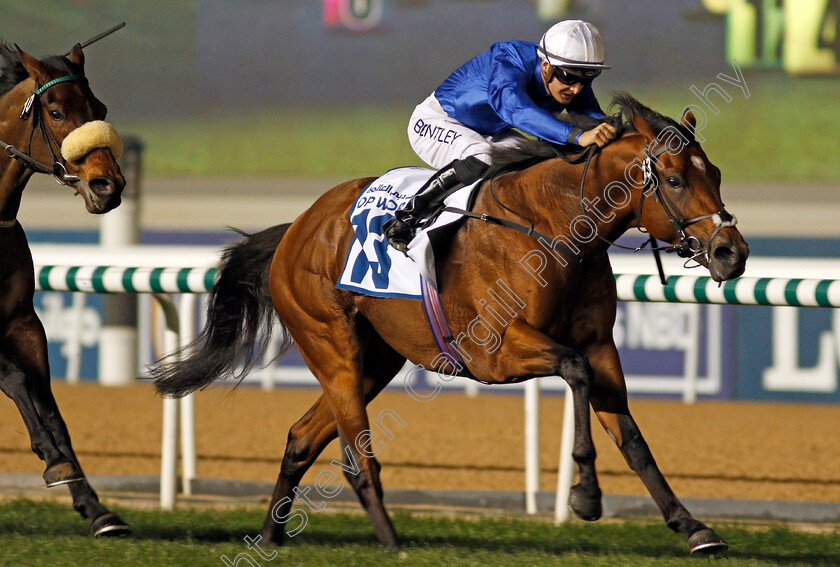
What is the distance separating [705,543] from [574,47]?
1.52m

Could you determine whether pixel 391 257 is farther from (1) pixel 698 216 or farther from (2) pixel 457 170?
(1) pixel 698 216

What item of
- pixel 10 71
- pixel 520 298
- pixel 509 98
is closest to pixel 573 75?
pixel 509 98

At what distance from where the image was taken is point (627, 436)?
11.8ft

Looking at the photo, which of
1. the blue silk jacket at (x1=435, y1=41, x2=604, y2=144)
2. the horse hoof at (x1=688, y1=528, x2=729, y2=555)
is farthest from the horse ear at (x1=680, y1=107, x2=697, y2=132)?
the horse hoof at (x1=688, y1=528, x2=729, y2=555)

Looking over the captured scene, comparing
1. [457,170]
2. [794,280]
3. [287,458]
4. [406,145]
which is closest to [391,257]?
[457,170]

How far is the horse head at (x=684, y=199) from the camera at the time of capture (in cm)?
325

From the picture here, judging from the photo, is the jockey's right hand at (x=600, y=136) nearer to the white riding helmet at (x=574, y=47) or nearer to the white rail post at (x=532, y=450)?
the white riding helmet at (x=574, y=47)

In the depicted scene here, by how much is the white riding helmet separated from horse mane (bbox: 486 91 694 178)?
15cm

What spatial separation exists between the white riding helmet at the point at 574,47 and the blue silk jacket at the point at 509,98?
141 millimetres

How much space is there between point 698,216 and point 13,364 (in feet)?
7.26

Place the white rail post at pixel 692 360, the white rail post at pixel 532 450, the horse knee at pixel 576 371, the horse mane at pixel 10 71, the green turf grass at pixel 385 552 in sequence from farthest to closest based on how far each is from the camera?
the white rail post at pixel 692 360 → the white rail post at pixel 532 450 → the horse mane at pixel 10 71 → the green turf grass at pixel 385 552 → the horse knee at pixel 576 371

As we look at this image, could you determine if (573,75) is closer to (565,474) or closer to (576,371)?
(576,371)

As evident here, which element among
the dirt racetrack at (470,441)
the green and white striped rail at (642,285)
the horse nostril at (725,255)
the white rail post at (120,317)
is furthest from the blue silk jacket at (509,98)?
the white rail post at (120,317)

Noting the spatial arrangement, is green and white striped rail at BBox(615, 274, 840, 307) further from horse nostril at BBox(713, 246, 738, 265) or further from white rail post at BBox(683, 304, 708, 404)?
white rail post at BBox(683, 304, 708, 404)
